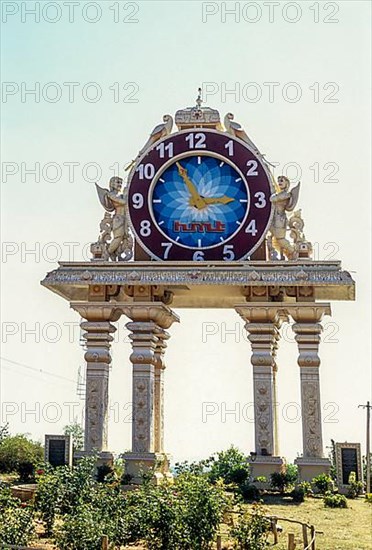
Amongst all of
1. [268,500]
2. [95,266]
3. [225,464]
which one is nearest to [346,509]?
[268,500]

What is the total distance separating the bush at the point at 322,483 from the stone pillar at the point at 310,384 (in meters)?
0.47

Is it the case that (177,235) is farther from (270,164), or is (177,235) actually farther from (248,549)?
(248,549)

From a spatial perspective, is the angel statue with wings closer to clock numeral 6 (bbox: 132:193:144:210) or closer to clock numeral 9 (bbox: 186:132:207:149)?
clock numeral 9 (bbox: 186:132:207:149)

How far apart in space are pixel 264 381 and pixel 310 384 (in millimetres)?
1233

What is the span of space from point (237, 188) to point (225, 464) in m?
7.94

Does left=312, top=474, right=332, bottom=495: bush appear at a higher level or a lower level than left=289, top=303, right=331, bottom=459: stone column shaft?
lower

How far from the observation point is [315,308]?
789 inches

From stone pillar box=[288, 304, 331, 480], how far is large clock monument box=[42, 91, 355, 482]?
0.09ft

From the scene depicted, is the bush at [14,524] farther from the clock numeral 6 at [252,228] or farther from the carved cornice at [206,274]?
the clock numeral 6 at [252,228]

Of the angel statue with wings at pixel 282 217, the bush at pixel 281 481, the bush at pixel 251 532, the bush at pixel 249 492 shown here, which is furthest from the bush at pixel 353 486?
the bush at pixel 251 532

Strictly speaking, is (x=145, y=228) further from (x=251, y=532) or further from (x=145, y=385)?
(x=251, y=532)

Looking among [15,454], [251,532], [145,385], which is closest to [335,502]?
[251,532]

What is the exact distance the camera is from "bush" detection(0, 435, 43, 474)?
834 inches

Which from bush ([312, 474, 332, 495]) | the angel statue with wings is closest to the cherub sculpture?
the angel statue with wings
